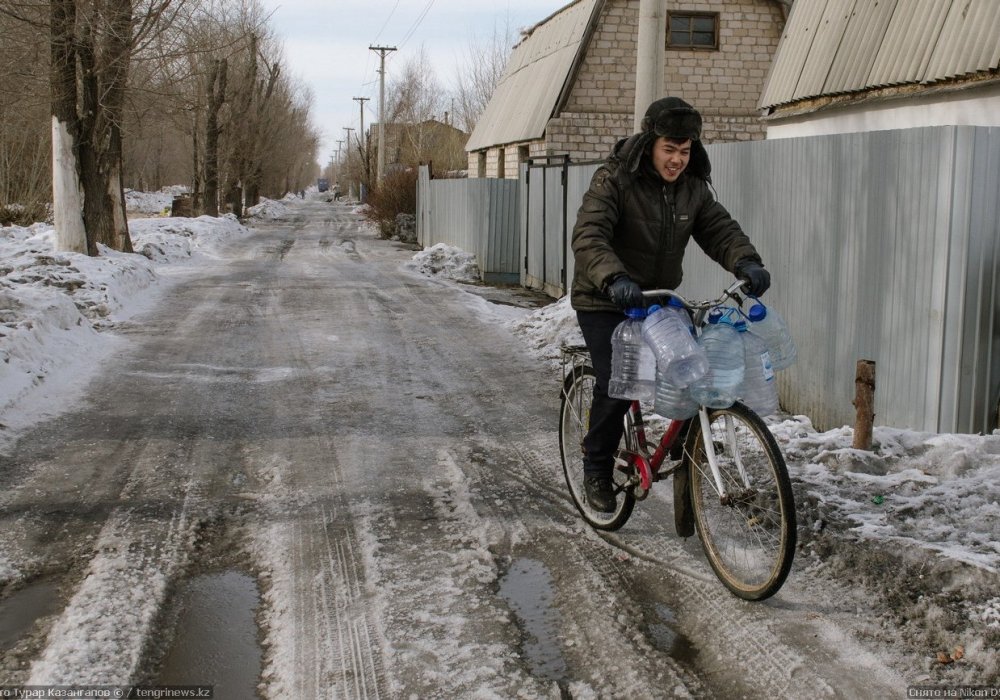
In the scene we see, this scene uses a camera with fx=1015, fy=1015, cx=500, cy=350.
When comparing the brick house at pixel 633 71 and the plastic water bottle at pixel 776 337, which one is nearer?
the plastic water bottle at pixel 776 337

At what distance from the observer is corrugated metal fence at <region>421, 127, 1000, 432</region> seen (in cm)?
553

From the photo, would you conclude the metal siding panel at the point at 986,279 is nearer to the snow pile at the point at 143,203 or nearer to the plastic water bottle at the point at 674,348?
the plastic water bottle at the point at 674,348

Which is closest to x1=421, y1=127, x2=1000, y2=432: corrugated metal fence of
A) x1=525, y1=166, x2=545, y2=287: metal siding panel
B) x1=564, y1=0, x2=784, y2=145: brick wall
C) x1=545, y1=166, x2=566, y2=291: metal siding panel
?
x1=545, y1=166, x2=566, y2=291: metal siding panel

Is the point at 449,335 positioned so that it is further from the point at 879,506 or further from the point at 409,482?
the point at 879,506

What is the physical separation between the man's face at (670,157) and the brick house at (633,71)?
18.8m

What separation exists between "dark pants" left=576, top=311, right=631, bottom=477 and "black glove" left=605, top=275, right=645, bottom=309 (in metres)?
0.46

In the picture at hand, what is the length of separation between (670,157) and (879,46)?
8435 millimetres

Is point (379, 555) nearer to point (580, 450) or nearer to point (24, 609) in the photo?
point (580, 450)

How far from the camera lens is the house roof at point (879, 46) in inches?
379

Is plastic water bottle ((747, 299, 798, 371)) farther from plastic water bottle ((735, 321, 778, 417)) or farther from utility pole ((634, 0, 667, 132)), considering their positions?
utility pole ((634, 0, 667, 132))

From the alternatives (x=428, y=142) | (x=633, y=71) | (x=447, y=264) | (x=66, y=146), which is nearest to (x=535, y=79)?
(x=633, y=71)

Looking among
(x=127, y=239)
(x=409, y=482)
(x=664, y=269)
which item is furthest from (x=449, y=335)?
(x=127, y=239)

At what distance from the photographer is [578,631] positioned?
3846mm

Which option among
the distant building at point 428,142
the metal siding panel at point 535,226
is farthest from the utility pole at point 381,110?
the metal siding panel at point 535,226
